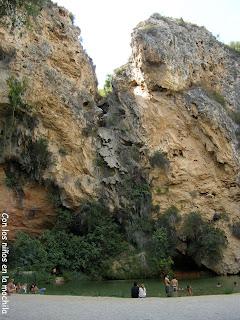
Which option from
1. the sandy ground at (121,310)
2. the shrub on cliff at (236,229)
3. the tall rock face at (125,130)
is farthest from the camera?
the shrub on cliff at (236,229)

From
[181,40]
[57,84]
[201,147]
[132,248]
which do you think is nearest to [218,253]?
[132,248]

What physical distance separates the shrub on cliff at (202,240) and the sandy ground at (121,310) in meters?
14.3

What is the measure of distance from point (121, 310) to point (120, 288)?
10324 millimetres

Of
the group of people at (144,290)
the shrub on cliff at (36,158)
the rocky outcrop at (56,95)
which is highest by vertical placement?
the rocky outcrop at (56,95)

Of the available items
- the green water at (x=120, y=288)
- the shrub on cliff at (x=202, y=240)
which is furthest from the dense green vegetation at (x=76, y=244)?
the shrub on cliff at (x=202, y=240)

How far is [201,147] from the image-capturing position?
115 feet

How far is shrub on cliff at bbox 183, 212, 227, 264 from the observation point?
29.9 meters

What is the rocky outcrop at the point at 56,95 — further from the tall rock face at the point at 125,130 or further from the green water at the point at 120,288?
the green water at the point at 120,288

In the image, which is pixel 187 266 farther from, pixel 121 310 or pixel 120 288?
pixel 121 310

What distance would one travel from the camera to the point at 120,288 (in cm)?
2323

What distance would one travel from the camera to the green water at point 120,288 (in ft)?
67.6

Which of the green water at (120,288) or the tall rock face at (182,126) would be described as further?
the tall rock face at (182,126)

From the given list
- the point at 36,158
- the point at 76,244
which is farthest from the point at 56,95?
the point at 76,244

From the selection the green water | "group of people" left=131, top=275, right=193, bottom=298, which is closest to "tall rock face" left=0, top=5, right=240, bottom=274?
the green water
